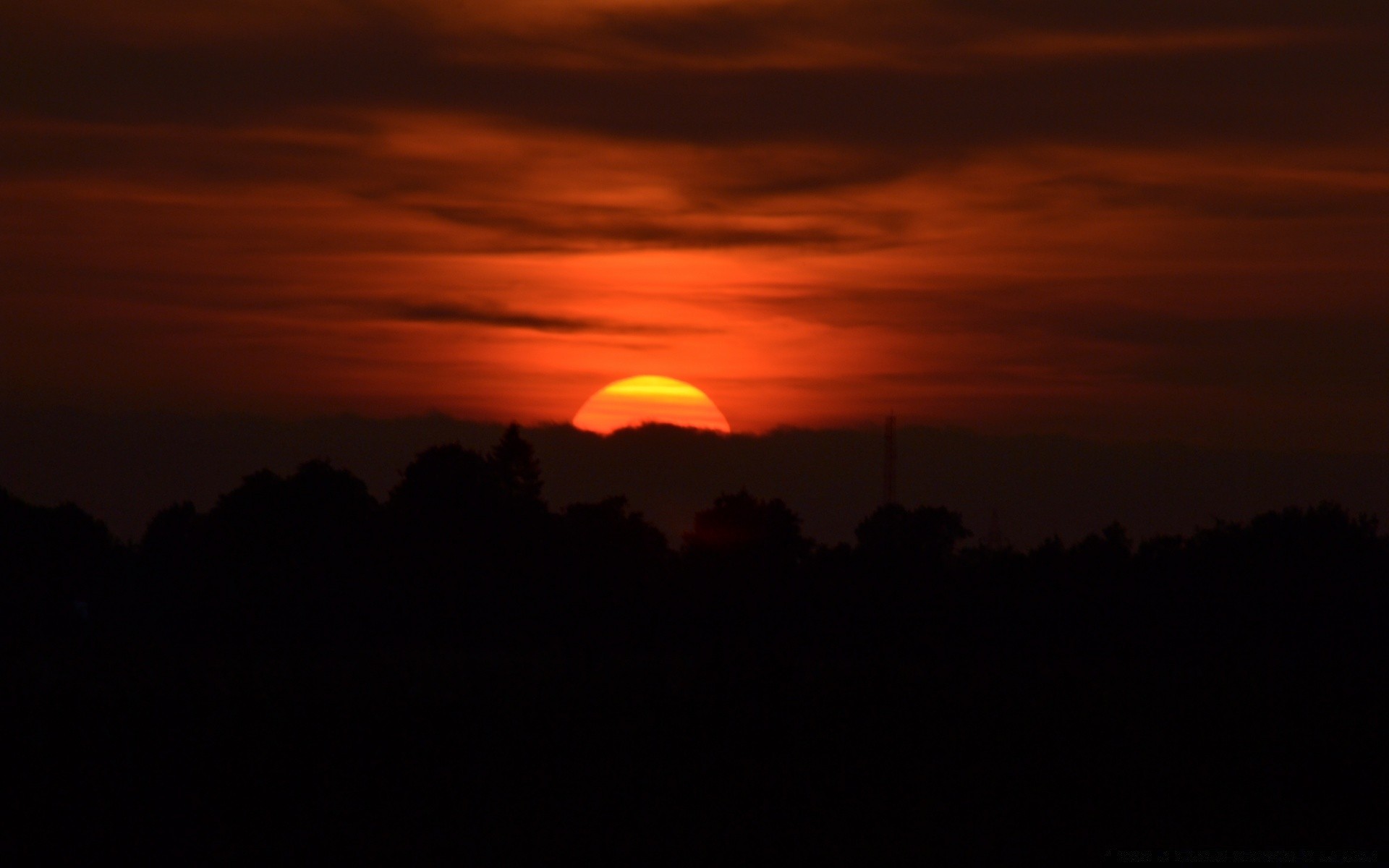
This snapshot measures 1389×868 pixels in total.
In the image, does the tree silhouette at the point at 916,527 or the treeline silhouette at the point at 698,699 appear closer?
the treeline silhouette at the point at 698,699

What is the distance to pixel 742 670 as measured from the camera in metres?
33.8

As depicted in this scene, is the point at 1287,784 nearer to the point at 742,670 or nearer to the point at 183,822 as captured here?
the point at 742,670

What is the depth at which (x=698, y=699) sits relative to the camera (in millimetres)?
31109

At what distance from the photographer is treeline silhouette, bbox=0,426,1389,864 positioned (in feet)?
72.9

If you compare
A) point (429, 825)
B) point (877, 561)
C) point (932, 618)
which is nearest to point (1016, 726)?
point (429, 825)

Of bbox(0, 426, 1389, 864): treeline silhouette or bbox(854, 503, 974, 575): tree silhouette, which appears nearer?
bbox(0, 426, 1389, 864): treeline silhouette

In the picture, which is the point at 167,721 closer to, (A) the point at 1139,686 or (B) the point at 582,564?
(A) the point at 1139,686

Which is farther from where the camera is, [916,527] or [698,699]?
[916,527]

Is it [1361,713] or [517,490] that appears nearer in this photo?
[1361,713]

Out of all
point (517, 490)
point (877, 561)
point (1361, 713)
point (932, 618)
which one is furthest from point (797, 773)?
point (517, 490)

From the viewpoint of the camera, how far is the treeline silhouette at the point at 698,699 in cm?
2223

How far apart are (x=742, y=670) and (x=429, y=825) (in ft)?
41.8

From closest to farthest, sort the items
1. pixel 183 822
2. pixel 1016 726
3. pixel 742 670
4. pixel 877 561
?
pixel 183 822 < pixel 1016 726 < pixel 742 670 < pixel 877 561

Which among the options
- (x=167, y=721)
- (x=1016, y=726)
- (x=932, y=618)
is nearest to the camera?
(x=167, y=721)
